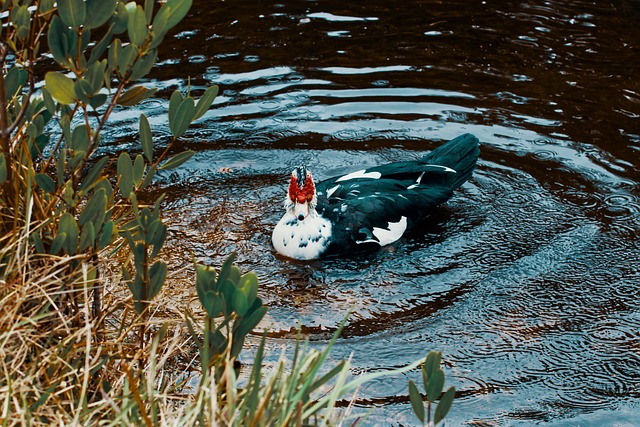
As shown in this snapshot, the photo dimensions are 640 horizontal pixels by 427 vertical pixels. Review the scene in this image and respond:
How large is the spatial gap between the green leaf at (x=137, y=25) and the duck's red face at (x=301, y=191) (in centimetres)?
261

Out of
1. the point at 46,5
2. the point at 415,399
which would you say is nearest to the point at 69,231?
the point at 46,5

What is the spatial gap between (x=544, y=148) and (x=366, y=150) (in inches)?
49.5

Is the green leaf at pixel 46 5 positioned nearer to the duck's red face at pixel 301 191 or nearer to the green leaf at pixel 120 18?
the green leaf at pixel 120 18

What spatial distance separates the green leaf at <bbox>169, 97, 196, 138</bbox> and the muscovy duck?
95.5 inches

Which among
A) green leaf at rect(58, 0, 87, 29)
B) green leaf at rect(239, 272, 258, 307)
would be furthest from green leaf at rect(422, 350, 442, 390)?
green leaf at rect(58, 0, 87, 29)

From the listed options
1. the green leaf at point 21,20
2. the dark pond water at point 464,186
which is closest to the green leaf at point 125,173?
the green leaf at point 21,20

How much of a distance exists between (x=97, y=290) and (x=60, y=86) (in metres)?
0.81

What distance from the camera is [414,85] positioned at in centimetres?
736

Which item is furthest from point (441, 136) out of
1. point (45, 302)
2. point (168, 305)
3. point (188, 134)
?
point (45, 302)

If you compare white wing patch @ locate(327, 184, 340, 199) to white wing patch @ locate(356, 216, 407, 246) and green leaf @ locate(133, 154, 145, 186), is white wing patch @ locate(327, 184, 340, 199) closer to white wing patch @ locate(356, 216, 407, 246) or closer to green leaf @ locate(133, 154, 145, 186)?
white wing patch @ locate(356, 216, 407, 246)

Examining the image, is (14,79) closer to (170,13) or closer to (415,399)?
(170,13)

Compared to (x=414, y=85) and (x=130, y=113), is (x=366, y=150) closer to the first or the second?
(x=414, y=85)

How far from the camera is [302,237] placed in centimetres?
542

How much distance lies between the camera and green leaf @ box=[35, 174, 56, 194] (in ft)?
10.1
